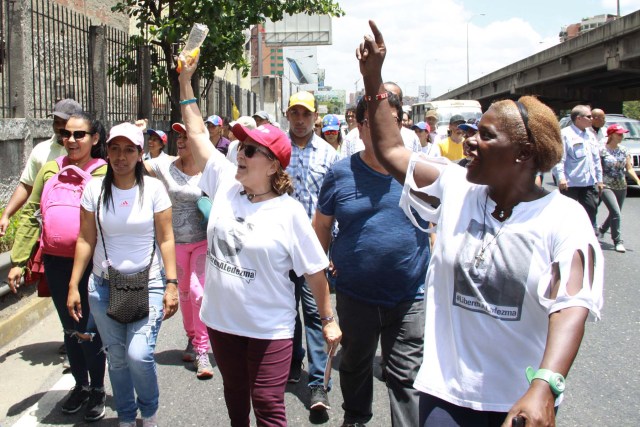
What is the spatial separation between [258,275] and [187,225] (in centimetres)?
218

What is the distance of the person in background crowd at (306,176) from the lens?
4.79 meters

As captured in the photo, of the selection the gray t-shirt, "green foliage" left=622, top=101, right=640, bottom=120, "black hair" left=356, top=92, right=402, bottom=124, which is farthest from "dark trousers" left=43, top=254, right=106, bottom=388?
"green foliage" left=622, top=101, right=640, bottom=120

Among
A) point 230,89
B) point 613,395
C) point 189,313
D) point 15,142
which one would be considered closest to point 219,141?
point 15,142

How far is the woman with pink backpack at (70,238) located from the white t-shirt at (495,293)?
2.54 meters

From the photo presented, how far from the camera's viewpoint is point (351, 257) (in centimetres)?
374

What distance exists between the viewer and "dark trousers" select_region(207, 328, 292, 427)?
3248 mm

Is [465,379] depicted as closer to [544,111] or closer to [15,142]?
[544,111]

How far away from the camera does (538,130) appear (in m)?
2.30

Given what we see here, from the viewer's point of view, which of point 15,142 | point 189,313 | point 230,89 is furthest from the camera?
point 230,89

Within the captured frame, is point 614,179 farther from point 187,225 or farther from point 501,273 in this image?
point 501,273

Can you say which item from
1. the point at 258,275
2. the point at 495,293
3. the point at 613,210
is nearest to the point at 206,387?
the point at 258,275

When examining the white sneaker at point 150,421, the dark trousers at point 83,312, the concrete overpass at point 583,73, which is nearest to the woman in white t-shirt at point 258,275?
the white sneaker at point 150,421

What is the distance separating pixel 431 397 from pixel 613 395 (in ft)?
9.41

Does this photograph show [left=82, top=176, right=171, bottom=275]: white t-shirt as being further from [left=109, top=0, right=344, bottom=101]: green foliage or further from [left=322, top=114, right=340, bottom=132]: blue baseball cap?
[left=109, top=0, right=344, bottom=101]: green foliage
